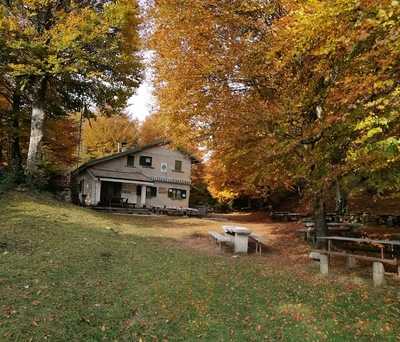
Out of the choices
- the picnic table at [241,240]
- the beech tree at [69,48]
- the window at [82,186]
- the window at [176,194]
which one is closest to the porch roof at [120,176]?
the window at [176,194]

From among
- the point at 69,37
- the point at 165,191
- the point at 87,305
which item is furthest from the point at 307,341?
the point at 165,191

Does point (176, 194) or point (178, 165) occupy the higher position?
point (178, 165)

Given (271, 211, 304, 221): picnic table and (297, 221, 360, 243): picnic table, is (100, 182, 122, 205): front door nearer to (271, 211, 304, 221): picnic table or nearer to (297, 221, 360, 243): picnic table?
(271, 211, 304, 221): picnic table

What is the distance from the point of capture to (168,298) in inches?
267

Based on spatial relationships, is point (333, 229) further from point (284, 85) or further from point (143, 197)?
point (143, 197)

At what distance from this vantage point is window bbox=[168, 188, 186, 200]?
35062mm

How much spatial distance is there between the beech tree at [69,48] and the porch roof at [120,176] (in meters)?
11.0

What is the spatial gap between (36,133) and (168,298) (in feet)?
51.8

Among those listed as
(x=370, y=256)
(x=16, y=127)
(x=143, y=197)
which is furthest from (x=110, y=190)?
(x=370, y=256)

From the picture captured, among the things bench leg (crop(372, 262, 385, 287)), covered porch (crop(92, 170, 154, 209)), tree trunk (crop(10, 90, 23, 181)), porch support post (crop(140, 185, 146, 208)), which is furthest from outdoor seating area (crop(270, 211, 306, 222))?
Result: tree trunk (crop(10, 90, 23, 181))

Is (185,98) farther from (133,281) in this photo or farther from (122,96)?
(122,96)

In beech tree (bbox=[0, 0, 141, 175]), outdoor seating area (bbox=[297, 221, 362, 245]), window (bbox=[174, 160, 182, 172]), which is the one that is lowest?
outdoor seating area (bbox=[297, 221, 362, 245])

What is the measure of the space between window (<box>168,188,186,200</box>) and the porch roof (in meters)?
3.62

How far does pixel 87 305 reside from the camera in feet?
19.9
